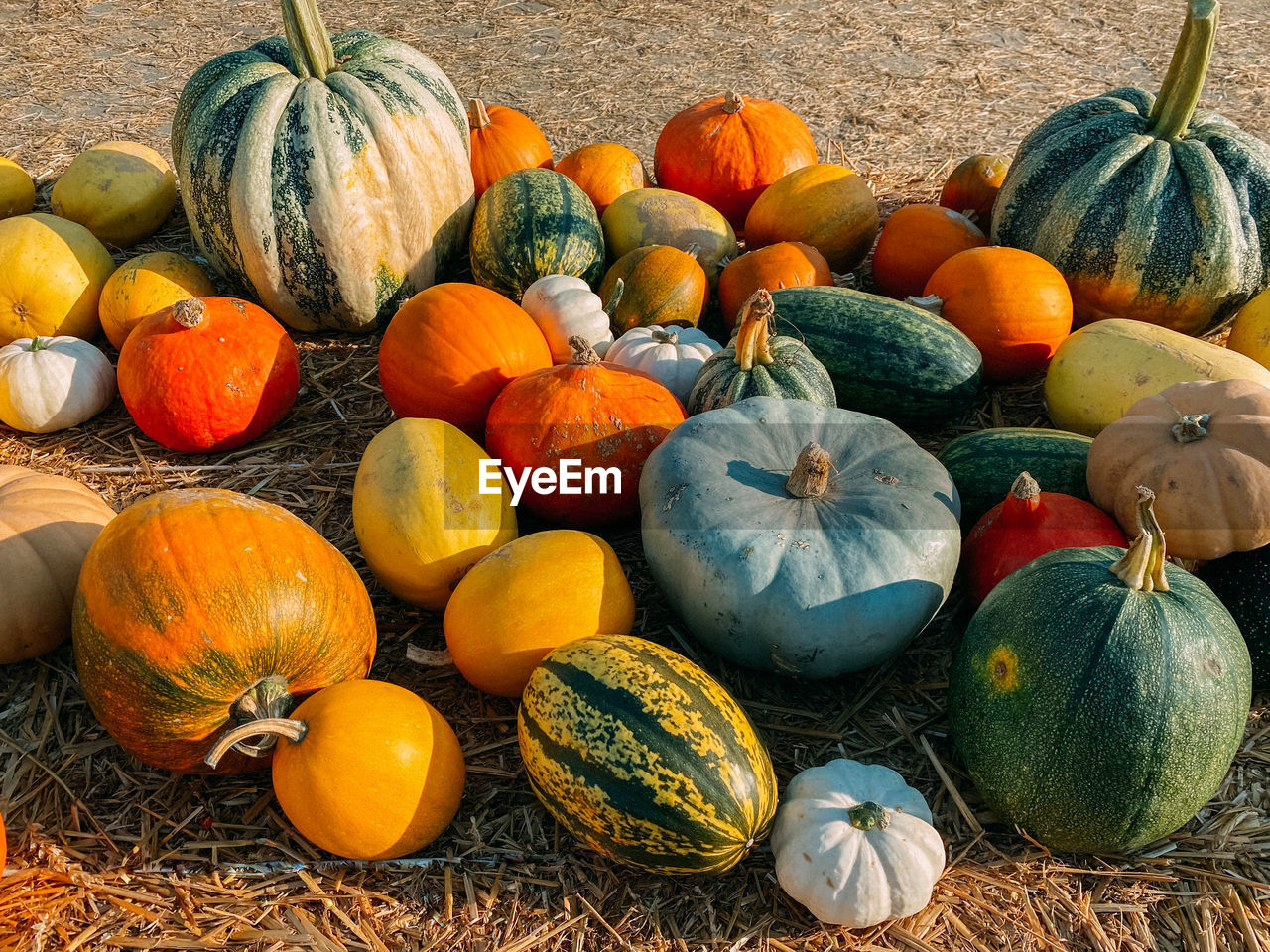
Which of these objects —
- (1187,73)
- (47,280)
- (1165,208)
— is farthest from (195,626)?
(1187,73)

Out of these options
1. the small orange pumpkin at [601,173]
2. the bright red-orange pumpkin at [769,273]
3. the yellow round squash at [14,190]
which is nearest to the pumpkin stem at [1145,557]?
the bright red-orange pumpkin at [769,273]

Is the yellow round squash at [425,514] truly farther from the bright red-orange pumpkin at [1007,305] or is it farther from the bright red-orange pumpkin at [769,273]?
the bright red-orange pumpkin at [1007,305]

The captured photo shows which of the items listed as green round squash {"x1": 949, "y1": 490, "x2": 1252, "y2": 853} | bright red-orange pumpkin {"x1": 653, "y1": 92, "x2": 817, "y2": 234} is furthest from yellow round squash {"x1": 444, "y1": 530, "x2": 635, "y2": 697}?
bright red-orange pumpkin {"x1": 653, "y1": 92, "x2": 817, "y2": 234}

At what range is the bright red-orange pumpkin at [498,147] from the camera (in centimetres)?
515

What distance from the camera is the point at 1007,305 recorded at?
4109 millimetres

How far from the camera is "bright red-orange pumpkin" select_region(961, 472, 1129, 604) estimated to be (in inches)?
123

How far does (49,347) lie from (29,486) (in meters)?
1.05

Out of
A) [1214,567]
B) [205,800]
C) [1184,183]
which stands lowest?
[205,800]

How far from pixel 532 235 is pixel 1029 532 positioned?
2462 mm

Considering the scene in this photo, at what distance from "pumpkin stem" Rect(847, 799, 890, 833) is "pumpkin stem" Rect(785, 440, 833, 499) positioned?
3.25ft

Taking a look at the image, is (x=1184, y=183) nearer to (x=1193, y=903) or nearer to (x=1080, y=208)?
(x=1080, y=208)

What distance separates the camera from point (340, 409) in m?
4.29

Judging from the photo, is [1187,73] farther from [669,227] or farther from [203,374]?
[203,374]

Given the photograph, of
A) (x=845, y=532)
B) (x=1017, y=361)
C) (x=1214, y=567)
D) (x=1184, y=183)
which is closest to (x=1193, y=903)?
(x=1214, y=567)
